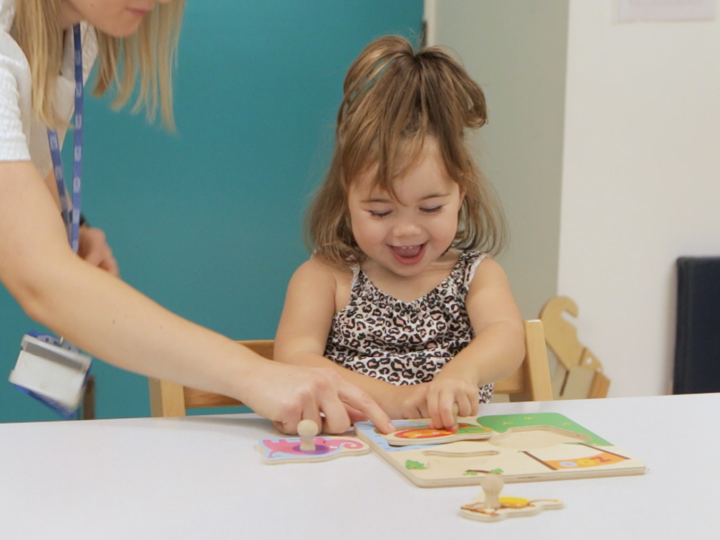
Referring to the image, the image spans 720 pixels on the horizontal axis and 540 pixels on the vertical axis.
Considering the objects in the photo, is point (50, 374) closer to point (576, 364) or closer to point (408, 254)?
point (408, 254)

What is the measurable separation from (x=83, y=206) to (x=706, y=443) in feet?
5.39

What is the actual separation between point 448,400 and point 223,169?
4.74 ft

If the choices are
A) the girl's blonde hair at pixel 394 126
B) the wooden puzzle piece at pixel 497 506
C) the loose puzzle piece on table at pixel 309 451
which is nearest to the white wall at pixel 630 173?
the girl's blonde hair at pixel 394 126

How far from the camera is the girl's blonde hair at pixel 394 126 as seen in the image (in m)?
1.11

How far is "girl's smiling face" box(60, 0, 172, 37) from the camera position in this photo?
98cm

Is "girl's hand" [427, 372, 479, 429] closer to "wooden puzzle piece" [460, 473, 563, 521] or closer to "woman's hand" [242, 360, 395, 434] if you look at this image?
"woman's hand" [242, 360, 395, 434]

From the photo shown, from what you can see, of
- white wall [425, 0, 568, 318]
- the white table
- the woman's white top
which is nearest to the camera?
the white table

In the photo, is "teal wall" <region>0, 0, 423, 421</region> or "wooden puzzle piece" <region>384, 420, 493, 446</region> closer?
"wooden puzzle piece" <region>384, 420, 493, 446</region>

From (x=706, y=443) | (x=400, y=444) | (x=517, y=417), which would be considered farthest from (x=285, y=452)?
(x=706, y=443)

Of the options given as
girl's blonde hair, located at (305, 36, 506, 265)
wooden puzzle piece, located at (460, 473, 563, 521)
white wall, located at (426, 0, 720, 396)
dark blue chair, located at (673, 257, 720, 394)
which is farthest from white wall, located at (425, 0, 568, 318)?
wooden puzzle piece, located at (460, 473, 563, 521)

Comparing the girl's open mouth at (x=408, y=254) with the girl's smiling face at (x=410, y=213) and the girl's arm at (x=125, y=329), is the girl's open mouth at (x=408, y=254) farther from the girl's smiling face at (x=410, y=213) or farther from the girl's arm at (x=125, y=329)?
the girl's arm at (x=125, y=329)

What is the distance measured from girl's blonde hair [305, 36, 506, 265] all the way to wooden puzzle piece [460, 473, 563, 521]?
55cm

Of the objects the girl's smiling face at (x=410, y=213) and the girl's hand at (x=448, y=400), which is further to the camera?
the girl's smiling face at (x=410, y=213)

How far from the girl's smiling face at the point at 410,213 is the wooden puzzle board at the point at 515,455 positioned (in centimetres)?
34
